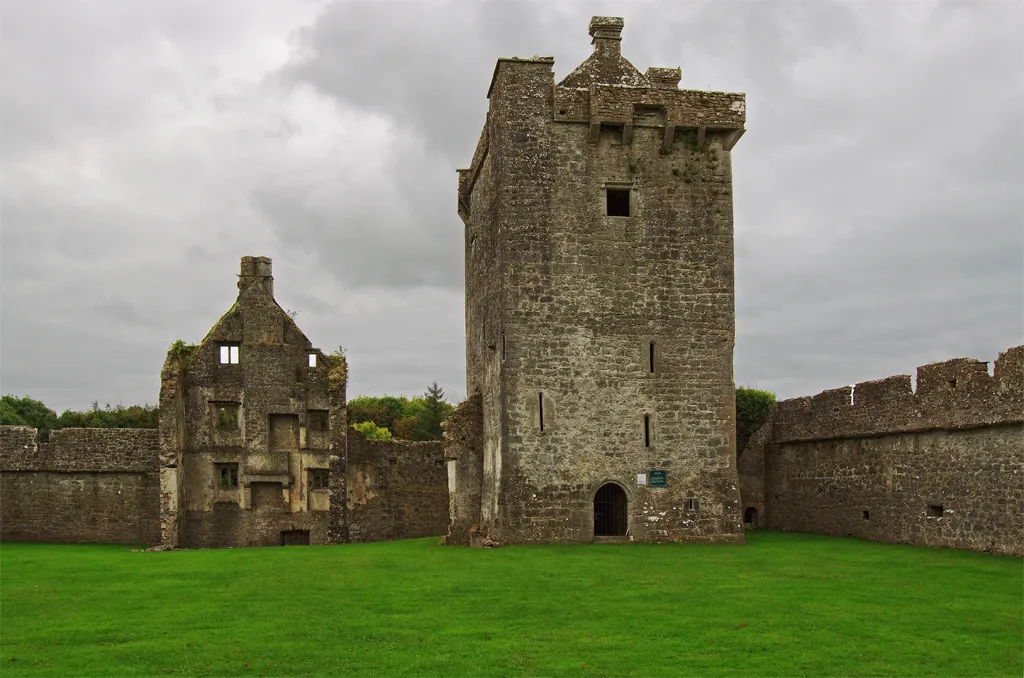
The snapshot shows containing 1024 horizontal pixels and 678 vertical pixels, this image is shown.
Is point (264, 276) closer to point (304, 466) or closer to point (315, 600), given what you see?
point (304, 466)

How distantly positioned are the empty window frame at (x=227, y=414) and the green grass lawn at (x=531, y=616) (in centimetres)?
1084

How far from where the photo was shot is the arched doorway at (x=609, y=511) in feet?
82.1

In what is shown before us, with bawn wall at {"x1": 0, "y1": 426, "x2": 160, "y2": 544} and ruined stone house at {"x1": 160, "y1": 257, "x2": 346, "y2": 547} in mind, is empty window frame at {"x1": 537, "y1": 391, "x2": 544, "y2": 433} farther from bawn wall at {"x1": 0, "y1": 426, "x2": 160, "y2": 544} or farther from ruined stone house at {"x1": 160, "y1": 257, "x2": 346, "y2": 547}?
bawn wall at {"x1": 0, "y1": 426, "x2": 160, "y2": 544}

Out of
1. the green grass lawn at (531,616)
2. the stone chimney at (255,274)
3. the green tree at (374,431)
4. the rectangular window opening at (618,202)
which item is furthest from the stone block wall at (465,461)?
the green tree at (374,431)

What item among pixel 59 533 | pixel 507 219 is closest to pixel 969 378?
pixel 507 219

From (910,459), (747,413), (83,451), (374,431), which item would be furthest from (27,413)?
(910,459)

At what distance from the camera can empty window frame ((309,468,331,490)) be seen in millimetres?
32438

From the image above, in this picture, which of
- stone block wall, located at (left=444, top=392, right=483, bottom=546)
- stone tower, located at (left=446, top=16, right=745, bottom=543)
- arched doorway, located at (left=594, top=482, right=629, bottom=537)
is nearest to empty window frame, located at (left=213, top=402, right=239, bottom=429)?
stone block wall, located at (left=444, top=392, right=483, bottom=546)

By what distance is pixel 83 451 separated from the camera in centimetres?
3266

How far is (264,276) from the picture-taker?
33.0 meters

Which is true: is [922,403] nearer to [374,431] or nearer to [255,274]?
[255,274]

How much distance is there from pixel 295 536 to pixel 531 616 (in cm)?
1961

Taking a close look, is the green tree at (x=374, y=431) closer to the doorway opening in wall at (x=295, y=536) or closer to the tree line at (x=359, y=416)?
the tree line at (x=359, y=416)

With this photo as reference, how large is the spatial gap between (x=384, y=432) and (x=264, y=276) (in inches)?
1298
